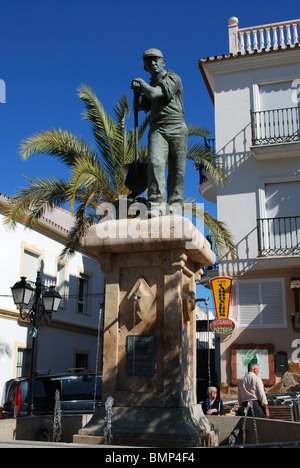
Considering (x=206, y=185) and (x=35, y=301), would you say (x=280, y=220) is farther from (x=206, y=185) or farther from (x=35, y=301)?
(x=35, y=301)

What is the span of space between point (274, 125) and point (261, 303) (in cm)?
599

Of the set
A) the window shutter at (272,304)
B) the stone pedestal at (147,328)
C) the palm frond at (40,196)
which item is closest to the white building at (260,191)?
the window shutter at (272,304)

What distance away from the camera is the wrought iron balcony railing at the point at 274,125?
56.7 feet

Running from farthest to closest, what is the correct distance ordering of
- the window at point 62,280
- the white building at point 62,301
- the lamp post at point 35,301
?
the window at point 62,280, the white building at point 62,301, the lamp post at point 35,301

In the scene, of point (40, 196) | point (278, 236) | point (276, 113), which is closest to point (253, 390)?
point (40, 196)

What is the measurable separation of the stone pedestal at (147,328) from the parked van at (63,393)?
5.87 m

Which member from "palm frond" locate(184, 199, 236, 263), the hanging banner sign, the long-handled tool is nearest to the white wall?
the hanging banner sign

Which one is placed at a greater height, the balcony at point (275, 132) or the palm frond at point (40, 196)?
the balcony at point (275, 132)

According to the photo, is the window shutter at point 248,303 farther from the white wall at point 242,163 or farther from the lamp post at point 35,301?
the lamp post at point 35,301

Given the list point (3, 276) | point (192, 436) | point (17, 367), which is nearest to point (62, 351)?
point (17, 367)

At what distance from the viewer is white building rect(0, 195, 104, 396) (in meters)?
18.0

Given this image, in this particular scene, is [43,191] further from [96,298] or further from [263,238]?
[96,298]

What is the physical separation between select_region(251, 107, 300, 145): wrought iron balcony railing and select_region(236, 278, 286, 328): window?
15.6 ft

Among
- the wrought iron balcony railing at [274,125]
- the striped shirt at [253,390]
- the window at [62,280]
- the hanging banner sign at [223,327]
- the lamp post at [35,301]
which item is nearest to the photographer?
the striped shirt at [253,390]
